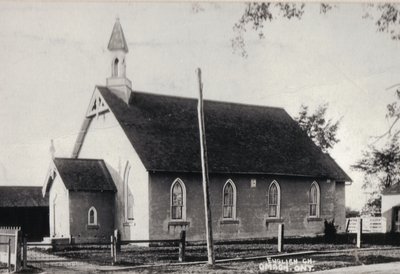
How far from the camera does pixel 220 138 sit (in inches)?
1132

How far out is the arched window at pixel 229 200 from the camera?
2778 cm

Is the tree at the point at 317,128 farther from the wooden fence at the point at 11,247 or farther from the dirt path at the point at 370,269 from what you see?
the wooden fence at the point at 11,247

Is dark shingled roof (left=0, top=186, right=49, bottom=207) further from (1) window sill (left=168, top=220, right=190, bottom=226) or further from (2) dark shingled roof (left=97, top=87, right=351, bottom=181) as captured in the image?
(1) window sill (left=168, top=220, right=190, bottom=226)

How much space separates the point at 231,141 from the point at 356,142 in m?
8.21

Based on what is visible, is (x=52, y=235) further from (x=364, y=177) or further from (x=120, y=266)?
(x=364, y=177)

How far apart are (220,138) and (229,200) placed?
2812mm

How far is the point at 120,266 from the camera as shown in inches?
698

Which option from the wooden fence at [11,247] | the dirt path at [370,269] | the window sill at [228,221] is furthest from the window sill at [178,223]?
the dirt path at [370,269]

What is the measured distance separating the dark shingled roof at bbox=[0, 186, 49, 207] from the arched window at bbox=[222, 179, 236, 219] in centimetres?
790

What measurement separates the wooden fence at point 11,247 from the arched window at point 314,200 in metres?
16.7

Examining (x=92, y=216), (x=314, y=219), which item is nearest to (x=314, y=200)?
(x=314, y=219)

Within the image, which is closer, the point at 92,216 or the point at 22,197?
the point at 92,216

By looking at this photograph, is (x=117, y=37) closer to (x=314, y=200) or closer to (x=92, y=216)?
(x=92, y=216)

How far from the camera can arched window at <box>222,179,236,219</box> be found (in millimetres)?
27781
